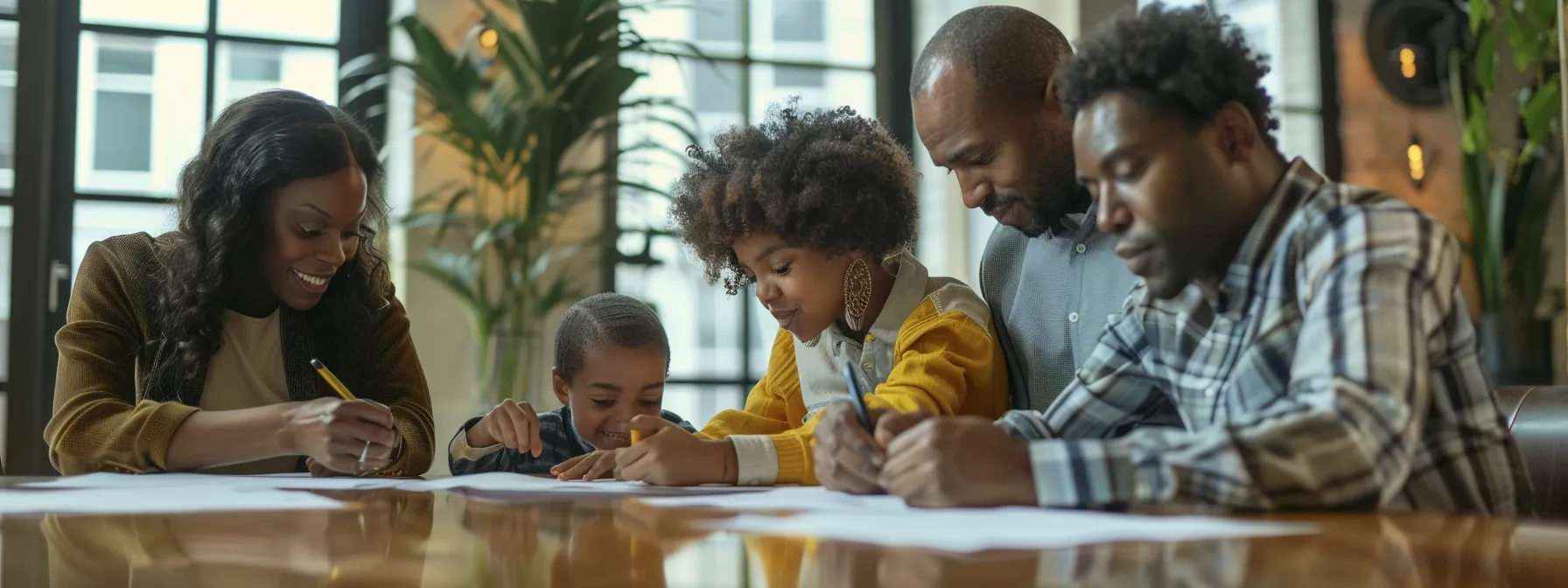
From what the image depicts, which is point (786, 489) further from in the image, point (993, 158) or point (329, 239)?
point (329, 239)

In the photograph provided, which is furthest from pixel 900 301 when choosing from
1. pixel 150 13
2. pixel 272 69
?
pixel 150 13

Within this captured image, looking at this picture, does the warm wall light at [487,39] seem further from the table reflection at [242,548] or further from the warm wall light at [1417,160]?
the warm wall light at [1417,160]

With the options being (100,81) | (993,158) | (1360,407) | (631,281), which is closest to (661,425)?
(993,158)

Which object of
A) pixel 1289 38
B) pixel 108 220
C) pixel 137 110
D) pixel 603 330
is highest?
pixel 1289 38

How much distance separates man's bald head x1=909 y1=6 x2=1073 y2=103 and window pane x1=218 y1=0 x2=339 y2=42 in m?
2.65

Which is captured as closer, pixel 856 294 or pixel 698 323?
pixel 856 294

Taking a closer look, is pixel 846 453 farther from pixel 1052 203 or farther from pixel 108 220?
pixel 108 220

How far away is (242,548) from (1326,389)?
72cm

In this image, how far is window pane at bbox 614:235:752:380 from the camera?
4.34m

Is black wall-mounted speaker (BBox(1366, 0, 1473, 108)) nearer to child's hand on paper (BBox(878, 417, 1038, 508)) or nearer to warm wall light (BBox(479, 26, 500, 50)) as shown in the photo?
warm wall light (BBox(479, 26, 500, 50))

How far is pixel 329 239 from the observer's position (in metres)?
1.87

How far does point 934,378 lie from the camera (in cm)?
154

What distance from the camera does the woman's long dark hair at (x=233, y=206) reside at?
1.87 meters

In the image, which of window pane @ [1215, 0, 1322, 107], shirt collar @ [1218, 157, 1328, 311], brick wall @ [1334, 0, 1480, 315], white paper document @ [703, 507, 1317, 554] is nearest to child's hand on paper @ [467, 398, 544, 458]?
white paper document @ [703, 507, 1317, 554]
